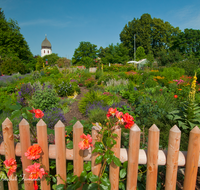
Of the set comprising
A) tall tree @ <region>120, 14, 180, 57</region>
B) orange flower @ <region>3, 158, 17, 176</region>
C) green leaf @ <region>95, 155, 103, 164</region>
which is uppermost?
tall tree @ <region>120, 14, 180, 57</region>

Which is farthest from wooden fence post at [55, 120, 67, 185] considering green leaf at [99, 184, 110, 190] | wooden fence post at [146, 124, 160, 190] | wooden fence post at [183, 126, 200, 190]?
wooden fence post at [183, 126, 200, 190]

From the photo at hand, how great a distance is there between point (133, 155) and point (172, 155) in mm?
315

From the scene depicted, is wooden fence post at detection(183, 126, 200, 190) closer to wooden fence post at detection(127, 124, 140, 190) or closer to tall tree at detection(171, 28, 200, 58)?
wooden fence post at detection(127, 124, 140, 190)

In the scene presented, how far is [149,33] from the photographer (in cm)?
3769

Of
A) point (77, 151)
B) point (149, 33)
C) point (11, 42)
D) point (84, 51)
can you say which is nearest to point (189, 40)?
point (149, 33)

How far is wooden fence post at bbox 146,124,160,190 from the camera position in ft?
3.90

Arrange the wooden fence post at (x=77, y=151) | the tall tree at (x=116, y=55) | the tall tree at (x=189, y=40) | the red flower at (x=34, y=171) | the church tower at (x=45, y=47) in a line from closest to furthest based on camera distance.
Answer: the red flower at (x=34, y=171), the wooden fence post at (x=77, y=151), the tall tree at (x=189, y=40), the tall tree at (x=116, y=55), the church tower at (x=45, y=47)

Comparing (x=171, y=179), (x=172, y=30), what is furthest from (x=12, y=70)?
(x=172, y=30)

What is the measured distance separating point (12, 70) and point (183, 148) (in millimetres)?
16842

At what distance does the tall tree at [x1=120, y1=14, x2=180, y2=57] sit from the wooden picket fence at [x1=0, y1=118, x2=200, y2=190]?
38247 millimetres

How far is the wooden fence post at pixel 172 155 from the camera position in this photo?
1.17 meters

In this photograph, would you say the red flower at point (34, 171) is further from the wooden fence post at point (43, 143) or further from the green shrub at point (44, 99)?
the green shrub at point (44, 99)

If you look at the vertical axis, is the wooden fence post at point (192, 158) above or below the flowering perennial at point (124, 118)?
below

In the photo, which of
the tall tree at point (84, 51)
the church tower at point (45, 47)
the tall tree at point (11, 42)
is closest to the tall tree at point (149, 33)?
the tall tree at point (84, 51)
